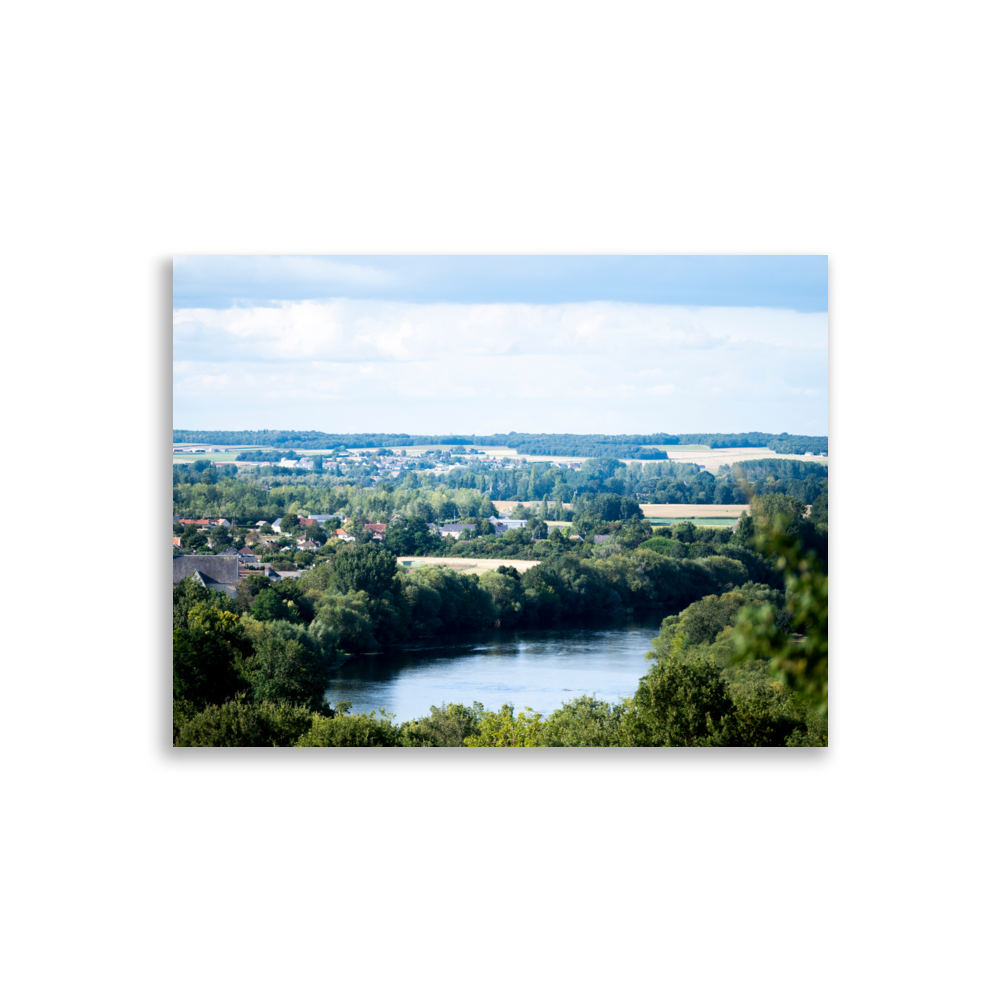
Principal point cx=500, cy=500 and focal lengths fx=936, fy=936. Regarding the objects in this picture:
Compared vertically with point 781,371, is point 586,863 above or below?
below

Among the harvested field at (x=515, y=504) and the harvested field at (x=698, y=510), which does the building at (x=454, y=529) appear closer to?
the harvested field at (x=515, y=504)

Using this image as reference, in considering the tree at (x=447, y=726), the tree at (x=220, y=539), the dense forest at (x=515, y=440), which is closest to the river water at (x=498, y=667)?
the tree at (x=447, y=726)

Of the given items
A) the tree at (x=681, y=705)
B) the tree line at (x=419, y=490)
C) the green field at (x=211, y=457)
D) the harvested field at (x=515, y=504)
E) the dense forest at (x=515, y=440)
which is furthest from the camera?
the green field at (x=211, y=457)

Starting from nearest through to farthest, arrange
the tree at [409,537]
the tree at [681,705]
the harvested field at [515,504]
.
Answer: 1. the tree at [681,705]
2. the tree at [409,537]
3. the harvested field at [515,504]

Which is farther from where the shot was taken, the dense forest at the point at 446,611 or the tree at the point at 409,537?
the tree at the point at 409,537

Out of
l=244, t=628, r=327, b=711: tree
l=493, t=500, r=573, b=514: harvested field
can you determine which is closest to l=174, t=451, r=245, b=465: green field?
l=244, t=628, r=327, b=711: tree
